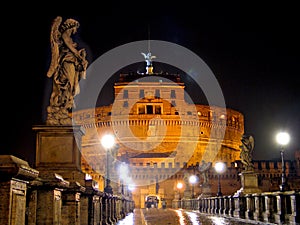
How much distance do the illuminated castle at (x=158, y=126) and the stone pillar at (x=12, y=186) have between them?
55.7m

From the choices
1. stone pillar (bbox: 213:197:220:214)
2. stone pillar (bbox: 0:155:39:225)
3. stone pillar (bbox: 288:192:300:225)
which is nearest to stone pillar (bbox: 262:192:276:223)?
stone pillar (bbox: 288:192:300:225)

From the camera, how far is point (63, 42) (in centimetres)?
771

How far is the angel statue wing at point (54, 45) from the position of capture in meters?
7.51

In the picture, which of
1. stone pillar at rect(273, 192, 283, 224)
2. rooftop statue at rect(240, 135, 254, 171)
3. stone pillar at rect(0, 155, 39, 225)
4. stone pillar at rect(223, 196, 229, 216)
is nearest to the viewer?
stone pillar at rect(0, 155, 39, 225)

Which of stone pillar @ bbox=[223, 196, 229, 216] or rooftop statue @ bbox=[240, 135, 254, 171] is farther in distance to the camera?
stone pillar @ bbox=[223, 196, 229, 216]

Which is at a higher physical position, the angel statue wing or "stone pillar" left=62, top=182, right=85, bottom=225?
the angel statue wing

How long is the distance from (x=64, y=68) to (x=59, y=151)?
1.37 m

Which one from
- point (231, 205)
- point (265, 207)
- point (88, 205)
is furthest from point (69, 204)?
point (231, 205)

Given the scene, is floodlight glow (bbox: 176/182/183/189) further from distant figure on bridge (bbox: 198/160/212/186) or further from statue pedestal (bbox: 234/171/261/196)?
statue pedestal (bbox: 234/171/261/196)

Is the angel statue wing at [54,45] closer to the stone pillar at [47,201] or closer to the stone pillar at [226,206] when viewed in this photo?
the stone pillar at [47,201]

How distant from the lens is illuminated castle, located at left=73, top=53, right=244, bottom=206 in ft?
212

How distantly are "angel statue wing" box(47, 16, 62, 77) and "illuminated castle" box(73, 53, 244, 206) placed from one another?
5159 cm

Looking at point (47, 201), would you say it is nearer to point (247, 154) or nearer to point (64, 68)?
point (64, 68)

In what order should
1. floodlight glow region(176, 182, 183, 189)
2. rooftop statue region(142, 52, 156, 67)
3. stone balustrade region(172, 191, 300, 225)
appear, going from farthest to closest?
rooftop statue region(142, 52, 156, 67) → floodlight glow region(176, 182, 183, 189) → stone balustrade region(172, 191, 300, 225)
